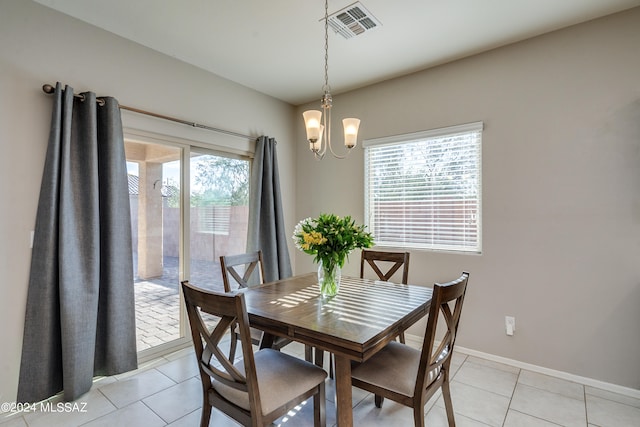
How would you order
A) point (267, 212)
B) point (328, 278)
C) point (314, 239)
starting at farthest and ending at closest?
point (267, 212), point (328, 278), point (314, 239)

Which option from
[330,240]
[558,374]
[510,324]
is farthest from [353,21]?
[558,374]

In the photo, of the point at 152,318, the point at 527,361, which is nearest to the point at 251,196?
the point at 152,318

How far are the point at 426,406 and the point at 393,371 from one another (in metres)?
0.70

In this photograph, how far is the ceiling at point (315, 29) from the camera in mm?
2254

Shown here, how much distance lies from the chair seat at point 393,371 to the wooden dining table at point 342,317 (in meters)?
0.23

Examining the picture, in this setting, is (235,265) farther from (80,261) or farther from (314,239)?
(80,261)

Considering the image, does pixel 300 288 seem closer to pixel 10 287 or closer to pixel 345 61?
pixel 10 287

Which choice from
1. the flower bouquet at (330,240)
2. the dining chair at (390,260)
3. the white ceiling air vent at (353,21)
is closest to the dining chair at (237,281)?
the flower bouquet at (330,240)

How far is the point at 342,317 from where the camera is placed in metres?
1.72

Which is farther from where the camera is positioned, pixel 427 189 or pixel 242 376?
pixel 427 189

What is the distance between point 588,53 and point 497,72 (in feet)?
2.03

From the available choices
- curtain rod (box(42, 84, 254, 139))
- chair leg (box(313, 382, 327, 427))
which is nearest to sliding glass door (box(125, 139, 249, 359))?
curtain rod (box(42, 84, 254, 139))

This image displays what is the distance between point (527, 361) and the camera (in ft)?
8.80

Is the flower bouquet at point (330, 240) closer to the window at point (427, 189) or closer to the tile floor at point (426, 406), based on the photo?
the tile floor at point (426, 406)
